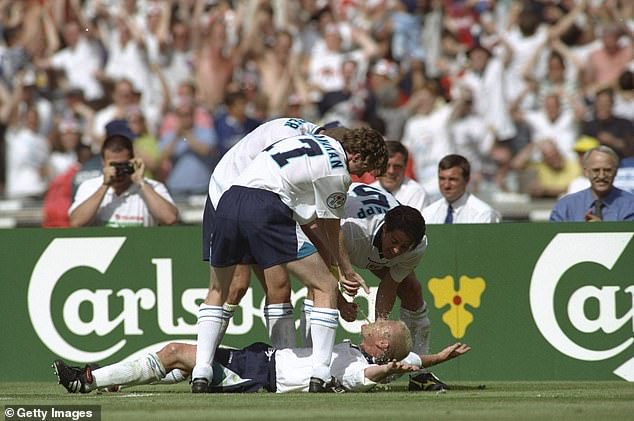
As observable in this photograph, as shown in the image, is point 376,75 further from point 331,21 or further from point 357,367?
point 357,367

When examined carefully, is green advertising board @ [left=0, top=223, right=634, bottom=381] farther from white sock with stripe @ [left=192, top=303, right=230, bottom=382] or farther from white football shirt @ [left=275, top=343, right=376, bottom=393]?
white sock with stripe @ [left=192, top=303, right=230, bottom=382]

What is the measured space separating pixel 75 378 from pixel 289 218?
6.31 ft

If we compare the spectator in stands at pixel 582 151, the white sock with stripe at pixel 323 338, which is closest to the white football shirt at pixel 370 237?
the white sock with stripe at pixel 323 338

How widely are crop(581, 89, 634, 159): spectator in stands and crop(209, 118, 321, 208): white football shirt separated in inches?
247

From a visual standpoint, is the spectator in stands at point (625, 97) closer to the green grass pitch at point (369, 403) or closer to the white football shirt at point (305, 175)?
the green grass pitch at point (369, 403)

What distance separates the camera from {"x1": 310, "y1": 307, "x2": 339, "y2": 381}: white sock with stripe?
9867 millimetres

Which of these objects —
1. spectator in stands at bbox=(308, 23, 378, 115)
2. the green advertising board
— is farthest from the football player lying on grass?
spectator in stands at bbox=(308, 23, 378, 115)

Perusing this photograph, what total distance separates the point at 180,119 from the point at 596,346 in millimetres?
7710

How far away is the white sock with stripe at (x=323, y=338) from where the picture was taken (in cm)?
987

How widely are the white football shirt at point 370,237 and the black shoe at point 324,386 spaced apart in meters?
1.04

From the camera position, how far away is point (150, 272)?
12938 millimetres

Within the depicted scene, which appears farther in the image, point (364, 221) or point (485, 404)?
point (364, 221)

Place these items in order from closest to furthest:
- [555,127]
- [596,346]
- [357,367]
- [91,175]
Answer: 1. [357,367]
2. [596,346]
3. [91,175]
4. [555,127]

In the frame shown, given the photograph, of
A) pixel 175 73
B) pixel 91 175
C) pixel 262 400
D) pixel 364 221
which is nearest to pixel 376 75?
pixel 175 73
